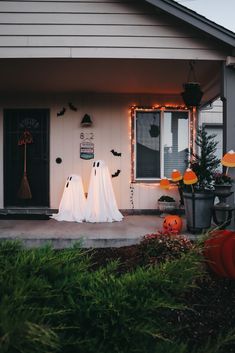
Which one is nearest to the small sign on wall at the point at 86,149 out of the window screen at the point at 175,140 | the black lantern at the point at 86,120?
the black lantern at the point at 86,120

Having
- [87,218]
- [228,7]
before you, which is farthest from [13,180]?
[228,7]

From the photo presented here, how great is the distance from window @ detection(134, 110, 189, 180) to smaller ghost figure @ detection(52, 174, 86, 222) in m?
1.44

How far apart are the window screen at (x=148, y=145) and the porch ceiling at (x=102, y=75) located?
1.98 feet

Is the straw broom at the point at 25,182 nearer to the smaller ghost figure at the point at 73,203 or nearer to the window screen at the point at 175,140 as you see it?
the smaller ghost figure at the point at 73,203

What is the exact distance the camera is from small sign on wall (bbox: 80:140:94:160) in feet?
25.3

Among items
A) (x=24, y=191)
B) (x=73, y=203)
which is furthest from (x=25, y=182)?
(x=73, y=203)

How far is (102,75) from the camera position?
625cm

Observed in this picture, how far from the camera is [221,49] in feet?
16.6

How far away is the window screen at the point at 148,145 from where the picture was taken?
7781 millimetres

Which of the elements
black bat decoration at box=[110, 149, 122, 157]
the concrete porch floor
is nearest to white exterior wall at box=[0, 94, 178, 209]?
black bat decoration at box=[110, 149, 122, 157]

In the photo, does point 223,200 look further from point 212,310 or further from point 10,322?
point 10,322

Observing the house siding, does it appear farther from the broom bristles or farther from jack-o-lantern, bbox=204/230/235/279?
the broom bristles

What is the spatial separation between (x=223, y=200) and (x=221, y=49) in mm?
2195

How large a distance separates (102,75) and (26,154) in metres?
2.66
